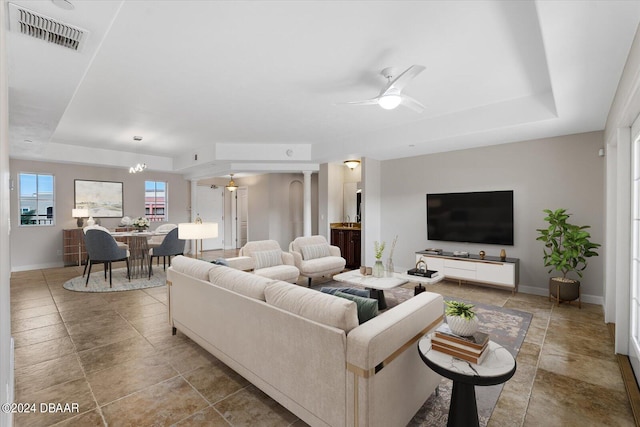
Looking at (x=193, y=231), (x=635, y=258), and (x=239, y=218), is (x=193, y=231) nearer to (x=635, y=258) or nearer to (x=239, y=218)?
(x=635, y=258)

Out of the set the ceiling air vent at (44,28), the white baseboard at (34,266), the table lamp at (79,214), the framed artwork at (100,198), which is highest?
the ceiling air vent at (44,28)

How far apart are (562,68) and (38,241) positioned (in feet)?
30.6

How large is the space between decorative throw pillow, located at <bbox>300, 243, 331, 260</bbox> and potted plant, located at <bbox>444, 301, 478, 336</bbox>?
3.44 metres

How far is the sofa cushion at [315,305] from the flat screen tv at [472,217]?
427 cm

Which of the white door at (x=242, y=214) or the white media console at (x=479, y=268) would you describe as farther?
the white door at (x=242, y=214)

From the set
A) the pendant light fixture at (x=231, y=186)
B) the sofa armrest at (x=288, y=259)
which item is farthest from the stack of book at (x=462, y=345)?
the pendant light fixture at (x=231, y=186)

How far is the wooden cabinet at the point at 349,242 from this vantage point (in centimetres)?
671

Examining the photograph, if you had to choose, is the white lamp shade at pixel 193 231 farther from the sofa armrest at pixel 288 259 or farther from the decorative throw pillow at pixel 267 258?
the sofa armrest at pixel 288 259

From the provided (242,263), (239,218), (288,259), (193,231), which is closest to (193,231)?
(193,231)

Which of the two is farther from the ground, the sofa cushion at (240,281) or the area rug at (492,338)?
the sofa cushion at (240,281)

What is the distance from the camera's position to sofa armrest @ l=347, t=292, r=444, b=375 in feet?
4.81

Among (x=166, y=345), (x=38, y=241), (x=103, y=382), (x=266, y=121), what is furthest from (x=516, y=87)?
(x=38, y=241)

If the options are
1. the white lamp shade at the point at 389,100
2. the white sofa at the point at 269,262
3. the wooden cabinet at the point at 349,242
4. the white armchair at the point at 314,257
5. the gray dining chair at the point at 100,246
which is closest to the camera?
the white lamp shade at the point at 389,100

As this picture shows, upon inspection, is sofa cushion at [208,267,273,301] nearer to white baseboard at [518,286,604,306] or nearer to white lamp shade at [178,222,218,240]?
white lamp shade at [178,222,218,240]
